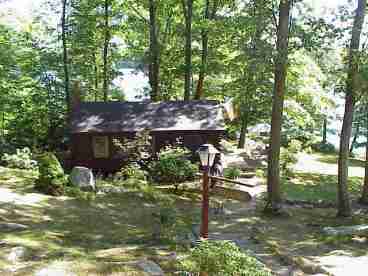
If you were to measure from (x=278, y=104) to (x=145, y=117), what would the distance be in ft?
28.7

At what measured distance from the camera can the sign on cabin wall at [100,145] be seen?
23.0 meters

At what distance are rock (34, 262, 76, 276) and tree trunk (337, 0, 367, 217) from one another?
11500 millimetres

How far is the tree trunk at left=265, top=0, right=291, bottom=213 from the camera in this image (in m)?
15.9

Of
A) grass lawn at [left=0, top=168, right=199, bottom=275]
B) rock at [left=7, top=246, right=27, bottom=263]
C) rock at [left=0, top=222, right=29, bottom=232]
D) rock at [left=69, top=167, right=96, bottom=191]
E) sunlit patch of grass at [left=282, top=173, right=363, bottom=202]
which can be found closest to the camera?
rock at [left=7, top=246, right=27, bottom=263]

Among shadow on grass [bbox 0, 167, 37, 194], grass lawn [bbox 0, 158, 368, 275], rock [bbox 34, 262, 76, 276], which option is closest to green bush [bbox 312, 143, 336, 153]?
grass lawn [bbox 0, 158, 368, 275]

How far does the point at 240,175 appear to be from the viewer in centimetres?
2334

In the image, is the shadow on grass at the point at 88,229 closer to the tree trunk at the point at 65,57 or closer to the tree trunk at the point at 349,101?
the tree trunk at the point at 349,101

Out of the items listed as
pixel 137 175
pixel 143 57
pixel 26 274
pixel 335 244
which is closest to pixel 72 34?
pixel 143 57

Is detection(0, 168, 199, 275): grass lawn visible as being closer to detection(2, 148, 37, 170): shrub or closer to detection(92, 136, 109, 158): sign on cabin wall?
detection(2, 148, 37, 170): shrub

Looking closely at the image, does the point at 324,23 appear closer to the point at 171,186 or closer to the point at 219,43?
the point at 171,186

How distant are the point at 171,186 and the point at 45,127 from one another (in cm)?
1257

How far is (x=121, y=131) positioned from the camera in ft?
73.3

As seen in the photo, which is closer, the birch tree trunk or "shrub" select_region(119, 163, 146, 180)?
"shrub" select_region(119, 163, 146, 180)

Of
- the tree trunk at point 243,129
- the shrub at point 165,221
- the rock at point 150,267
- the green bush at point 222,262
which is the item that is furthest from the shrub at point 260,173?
the green bush at point 222,262
